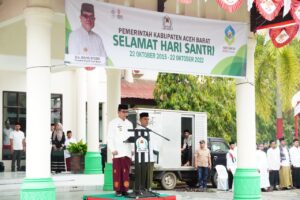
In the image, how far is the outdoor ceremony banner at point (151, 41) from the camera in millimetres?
10266

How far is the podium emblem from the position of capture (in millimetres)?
11172

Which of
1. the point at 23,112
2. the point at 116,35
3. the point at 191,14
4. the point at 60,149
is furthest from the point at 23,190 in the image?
the point at 23,112

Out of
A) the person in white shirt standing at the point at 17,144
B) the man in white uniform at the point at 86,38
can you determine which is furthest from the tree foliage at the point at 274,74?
the man in white uniform at the point at 86,38

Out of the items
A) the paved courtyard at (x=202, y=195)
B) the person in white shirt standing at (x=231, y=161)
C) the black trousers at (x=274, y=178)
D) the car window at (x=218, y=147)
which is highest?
the car window at (x=218, y=147)

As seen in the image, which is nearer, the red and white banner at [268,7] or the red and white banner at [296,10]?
the red and white banner at [268,7]

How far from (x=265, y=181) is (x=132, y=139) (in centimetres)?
883

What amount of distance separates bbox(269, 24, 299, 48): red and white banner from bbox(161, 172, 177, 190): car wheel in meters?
7.11

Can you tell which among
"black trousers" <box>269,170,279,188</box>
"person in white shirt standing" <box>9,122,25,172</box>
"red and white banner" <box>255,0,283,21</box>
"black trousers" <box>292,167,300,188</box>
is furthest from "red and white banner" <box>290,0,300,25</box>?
"person in white shirt standing" <box>9,122,25,172</box>

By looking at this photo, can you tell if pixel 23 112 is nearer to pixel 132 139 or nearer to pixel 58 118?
pixel 58 118

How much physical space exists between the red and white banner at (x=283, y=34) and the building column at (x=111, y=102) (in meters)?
4.83

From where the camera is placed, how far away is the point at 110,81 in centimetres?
1609

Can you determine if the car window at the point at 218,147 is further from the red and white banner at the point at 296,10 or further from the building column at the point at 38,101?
the building column at the point at 38,101

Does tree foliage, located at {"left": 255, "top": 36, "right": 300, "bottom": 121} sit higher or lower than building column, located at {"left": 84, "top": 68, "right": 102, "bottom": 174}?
higher

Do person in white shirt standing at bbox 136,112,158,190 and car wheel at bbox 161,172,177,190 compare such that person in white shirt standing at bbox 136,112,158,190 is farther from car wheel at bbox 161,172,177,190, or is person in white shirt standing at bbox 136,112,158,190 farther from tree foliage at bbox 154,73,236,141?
tree foliage at bbox 154,73,236,141
